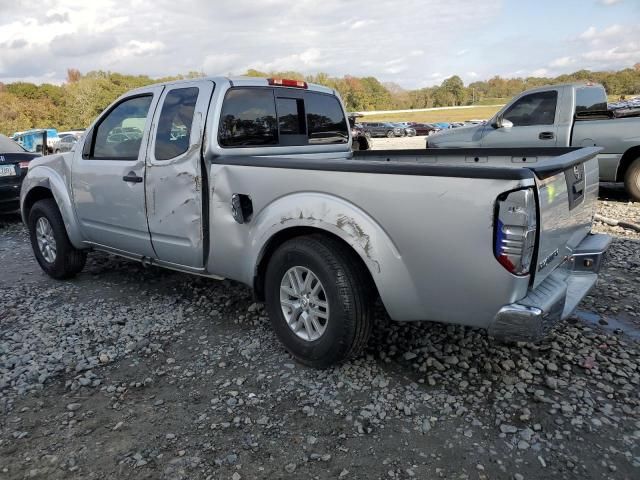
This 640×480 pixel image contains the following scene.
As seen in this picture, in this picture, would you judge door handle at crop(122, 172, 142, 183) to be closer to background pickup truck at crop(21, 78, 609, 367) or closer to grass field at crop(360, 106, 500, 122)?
background pickup truck at crop(21, 78, 609, 367)

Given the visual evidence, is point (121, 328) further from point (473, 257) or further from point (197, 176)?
point (473, 257)

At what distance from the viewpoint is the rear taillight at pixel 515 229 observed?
7.63 feet

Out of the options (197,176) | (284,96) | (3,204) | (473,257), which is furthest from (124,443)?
(3,204)

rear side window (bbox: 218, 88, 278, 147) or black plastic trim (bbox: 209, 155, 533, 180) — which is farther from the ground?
rear side window (bbox: 218, 88, 278, 147)

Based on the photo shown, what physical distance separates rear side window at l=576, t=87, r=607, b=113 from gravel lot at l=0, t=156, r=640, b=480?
4828 mm

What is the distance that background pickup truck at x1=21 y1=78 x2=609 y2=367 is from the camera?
2.46 meters

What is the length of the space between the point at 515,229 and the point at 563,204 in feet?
2.10

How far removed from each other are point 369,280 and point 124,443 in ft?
5.30

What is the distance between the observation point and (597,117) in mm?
8062

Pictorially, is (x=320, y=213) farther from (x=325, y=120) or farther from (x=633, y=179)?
(x=633, y=179)

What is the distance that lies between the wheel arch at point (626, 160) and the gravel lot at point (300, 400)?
4528 millimetres

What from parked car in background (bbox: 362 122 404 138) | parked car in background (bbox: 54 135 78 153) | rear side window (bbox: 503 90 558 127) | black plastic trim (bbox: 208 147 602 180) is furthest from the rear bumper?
parked car in background (bbox: 362 122 404 138)

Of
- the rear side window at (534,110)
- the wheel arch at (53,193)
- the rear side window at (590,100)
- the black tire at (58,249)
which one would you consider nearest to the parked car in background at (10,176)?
the wheel arch at (53,193)

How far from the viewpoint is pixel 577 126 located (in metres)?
7.92
